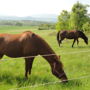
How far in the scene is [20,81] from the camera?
667cm

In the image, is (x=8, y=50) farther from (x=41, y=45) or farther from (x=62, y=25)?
(x=62, y=25)

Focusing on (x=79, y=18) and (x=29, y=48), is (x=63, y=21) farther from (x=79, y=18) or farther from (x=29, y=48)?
(x=29, y=48)

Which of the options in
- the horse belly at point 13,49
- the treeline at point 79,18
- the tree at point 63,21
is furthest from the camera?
the tree at point 63,21

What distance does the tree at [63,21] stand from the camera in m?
54.5

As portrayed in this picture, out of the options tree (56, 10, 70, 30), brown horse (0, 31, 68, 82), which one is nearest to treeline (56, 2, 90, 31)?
tree (56, 10, 70, 30)

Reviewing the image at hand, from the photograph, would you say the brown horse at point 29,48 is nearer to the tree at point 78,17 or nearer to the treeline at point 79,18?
the treeline at point 79,18

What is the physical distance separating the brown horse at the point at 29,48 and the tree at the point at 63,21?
46.3m

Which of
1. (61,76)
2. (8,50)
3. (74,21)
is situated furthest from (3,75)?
(74,21)

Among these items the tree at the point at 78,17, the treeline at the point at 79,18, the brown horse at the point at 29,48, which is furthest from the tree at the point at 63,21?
the brown horse at the point at 29,48

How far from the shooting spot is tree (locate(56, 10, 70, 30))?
54.5m

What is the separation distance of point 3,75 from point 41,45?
5.47ft

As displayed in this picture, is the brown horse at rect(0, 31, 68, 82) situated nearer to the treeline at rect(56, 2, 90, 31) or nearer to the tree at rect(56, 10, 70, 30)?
the treeline at rect(56, 2, 90, 31)

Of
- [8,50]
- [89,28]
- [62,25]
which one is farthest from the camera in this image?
[62,25]

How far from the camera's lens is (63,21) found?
184 ft
